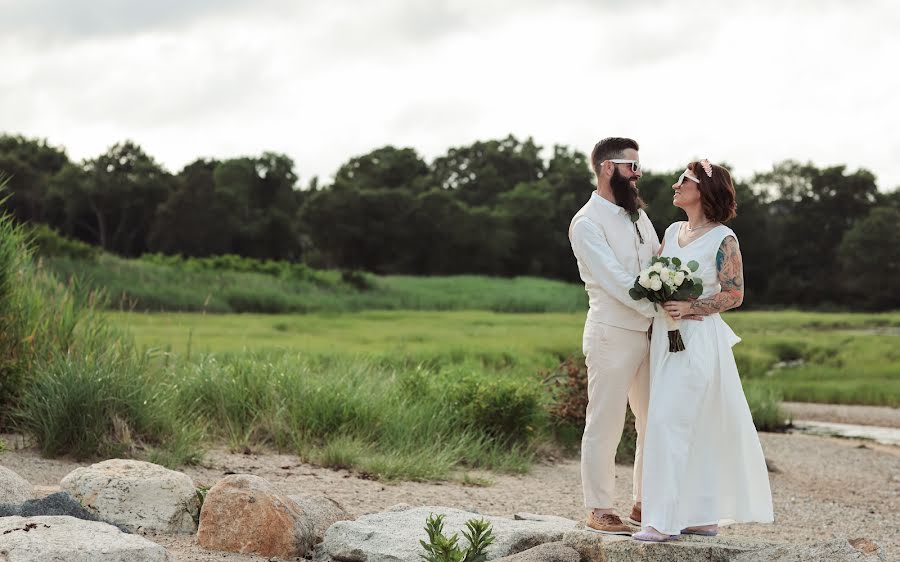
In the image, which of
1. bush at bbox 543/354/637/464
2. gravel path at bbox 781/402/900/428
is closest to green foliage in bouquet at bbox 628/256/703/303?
bush at bbox 543/354/637/464

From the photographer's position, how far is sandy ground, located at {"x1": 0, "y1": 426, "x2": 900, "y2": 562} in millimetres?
8398

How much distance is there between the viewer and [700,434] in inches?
234

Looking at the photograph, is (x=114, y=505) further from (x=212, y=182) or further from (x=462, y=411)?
(x=212, y=182)

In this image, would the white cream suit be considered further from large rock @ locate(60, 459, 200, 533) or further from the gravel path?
the gravel path

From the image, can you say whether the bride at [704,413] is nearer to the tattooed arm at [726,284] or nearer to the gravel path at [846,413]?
the tattooed arm at [726,284]

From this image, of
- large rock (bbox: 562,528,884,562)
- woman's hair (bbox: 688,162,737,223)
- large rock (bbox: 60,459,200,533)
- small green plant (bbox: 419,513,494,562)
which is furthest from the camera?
large rock (bbox: 60,459,200,533)

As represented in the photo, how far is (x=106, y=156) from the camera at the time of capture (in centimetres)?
5028

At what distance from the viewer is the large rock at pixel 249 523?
20.2ft

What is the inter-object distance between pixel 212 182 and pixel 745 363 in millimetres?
32561

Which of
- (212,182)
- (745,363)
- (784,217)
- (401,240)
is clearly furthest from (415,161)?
(745,363)

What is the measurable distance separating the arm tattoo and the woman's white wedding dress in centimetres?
4

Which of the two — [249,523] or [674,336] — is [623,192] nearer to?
[674,336]

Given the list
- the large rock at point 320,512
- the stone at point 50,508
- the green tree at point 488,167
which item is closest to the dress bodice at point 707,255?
the large rock at point 320,512

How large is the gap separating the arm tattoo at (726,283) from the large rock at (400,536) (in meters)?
1.58
